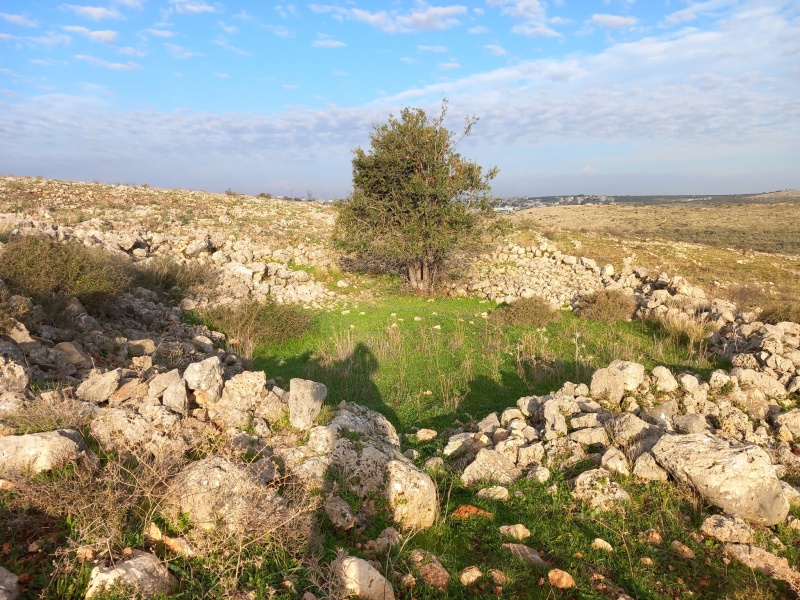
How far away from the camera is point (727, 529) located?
4.36 metres

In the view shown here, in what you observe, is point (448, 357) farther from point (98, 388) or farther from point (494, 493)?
point (98, 388)

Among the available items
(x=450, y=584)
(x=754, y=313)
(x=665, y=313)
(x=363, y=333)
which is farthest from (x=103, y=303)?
(x=754, y=313)

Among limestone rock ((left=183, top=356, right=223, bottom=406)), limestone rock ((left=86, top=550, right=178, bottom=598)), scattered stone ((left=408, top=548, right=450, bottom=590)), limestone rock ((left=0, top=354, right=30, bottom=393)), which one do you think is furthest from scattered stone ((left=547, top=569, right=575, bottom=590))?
limestone rock ((left=0, top=354, right=30, bottom=393))

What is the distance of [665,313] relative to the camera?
1245cm

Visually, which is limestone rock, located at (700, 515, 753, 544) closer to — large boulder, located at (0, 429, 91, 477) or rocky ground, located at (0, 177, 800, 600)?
rocky ground, located at (0, 177, 800, 600)

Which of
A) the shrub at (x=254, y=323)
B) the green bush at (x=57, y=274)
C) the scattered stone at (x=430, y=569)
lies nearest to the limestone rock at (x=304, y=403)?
the scattered stone at (x=430, y=569)

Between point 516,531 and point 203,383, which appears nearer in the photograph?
point 516,531

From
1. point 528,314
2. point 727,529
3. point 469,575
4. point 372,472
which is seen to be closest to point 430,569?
point 469,575

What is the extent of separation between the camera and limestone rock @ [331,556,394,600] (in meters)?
3.29

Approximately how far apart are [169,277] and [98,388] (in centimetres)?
898

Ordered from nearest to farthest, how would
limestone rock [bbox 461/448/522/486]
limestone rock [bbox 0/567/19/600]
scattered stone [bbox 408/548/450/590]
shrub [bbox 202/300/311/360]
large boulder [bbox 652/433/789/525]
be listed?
1. limestone rock [bbox 0/567/19/600]
2. scattered stone [bbox 408/548/450/590]
3. large boulder [bbox 652/433/789/525]
4. limestone rock [bbox 461/448/522/486]
5. shrub [bbox 202/300/311/360]

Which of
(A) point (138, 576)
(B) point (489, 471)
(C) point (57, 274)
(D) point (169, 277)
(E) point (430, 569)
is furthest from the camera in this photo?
(D) point (169, 277)

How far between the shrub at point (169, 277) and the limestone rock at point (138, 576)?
10728mm

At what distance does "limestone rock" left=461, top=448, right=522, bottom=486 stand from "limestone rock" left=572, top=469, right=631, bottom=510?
745 millimetres
